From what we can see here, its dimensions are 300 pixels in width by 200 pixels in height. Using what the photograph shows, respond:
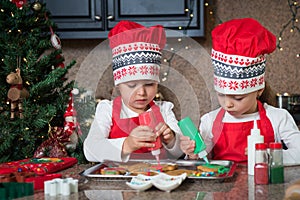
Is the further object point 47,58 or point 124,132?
point 47,58

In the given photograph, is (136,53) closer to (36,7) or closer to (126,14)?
(36,7)

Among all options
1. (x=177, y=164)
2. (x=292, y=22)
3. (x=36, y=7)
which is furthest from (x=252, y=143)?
(x=292, y=22)

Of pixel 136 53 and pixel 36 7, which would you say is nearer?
pixel 136 53

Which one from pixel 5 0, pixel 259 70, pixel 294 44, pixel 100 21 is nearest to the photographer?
pixel 259 70

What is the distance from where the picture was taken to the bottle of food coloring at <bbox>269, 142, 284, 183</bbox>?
3.82 feet

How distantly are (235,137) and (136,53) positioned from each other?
1.34 ft

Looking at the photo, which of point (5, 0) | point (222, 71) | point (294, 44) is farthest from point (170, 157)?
point (294, 44)

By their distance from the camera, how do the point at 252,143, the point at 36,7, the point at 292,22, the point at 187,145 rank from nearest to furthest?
1. the point at 252,143
2. the point at 187,145
3. the point at 36,7
4. the point at 292,22

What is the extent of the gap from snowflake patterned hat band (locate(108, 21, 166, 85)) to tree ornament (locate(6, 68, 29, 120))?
433 millimetres

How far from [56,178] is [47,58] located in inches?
32.2

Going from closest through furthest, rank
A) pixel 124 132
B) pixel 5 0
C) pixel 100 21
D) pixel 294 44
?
pixel 124 132 → pixel 5 0 → pixel 100 21 → pixel 294 44

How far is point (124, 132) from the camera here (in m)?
1.60

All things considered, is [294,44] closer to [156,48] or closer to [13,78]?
[156,48]

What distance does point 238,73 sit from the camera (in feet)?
4.81
